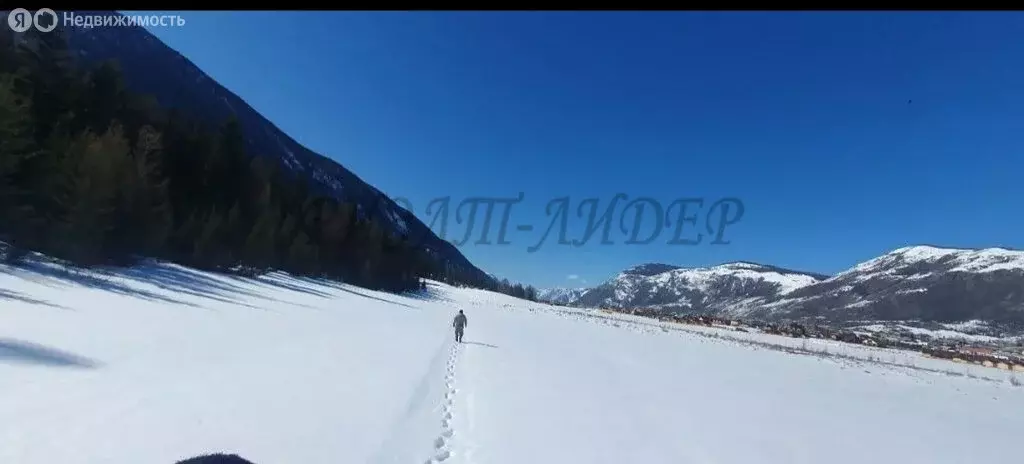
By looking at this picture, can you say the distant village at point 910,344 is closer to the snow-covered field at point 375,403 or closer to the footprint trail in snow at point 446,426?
the snow-covered field at point 375,403

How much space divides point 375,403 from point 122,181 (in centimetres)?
2627

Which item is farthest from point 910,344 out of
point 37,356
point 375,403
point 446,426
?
point 37,356

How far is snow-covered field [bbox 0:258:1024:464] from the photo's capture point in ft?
20.9

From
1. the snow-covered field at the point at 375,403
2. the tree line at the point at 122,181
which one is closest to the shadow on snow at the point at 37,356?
the snow-covered field at the point at 375,403

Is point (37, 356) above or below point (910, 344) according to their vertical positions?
below

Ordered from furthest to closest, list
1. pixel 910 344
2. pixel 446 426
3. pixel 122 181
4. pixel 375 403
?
1. pixel 910 344
2. pixel 122 181
3. pixel 375 403
4. pixel 446 426

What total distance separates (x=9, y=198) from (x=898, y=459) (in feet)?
101

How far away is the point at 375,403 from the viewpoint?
9.25 metres

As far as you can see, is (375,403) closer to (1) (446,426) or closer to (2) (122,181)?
(1) (446,426)

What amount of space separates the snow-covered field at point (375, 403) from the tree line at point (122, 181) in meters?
6.79

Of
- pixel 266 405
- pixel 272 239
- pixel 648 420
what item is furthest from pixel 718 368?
pixel 272 239

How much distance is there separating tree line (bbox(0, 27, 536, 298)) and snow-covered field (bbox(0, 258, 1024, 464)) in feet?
22.3

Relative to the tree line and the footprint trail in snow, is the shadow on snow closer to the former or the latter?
the footprint trail in snow

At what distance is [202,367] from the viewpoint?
988 centimetres
